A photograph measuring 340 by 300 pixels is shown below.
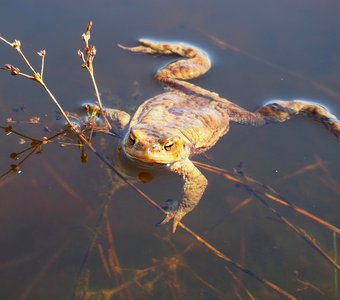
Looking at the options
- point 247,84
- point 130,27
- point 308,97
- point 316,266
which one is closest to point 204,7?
point 130,27

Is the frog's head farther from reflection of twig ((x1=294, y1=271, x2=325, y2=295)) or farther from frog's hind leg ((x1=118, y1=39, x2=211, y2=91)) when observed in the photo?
reflection of twig ((x1=294, y1=271, x2=325, y2=295))

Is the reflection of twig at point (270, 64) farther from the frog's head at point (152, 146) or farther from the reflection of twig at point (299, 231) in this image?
the frog's head at point (152, 146)

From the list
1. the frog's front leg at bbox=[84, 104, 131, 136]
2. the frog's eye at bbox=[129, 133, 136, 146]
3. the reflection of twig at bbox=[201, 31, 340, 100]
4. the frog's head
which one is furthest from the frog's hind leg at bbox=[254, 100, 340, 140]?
the frog's eye at bbox=[129, 133, 136, 146]

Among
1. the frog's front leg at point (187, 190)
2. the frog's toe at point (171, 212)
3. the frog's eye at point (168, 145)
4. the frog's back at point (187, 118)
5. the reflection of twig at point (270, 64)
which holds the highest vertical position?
the reflection of twig at point (270, 64)

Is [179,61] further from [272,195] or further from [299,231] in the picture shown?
[299,231]

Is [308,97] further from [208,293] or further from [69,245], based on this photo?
[69,245]

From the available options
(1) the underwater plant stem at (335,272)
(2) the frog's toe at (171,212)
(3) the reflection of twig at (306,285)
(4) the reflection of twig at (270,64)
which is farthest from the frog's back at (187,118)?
(3) the reflection of twig at (306,285)
